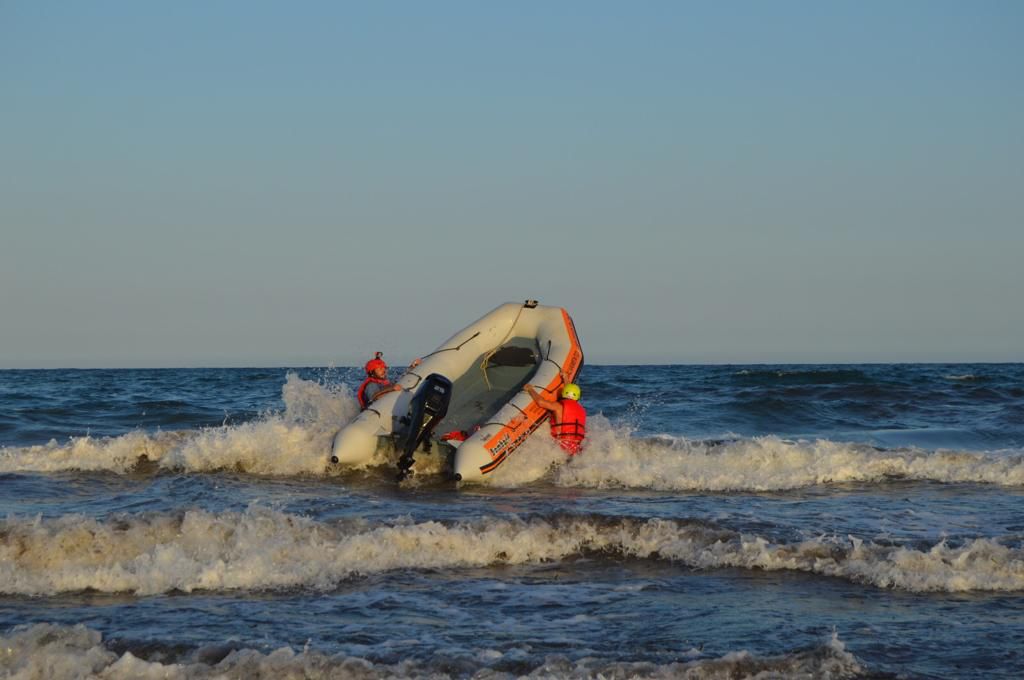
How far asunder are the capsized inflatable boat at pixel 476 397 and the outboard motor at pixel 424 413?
10mm

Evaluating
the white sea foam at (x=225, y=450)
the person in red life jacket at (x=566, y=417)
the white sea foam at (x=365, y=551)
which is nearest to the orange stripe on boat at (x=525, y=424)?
the person in red life jacket at (x=566, y=417)

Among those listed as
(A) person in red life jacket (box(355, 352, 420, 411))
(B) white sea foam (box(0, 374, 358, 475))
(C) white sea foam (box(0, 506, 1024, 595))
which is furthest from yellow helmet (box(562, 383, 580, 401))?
(C) white sea foam (box(0, 506, 1024, 595))

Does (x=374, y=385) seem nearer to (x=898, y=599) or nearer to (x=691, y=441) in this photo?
(x=691, y=441)

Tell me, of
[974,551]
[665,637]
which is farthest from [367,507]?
[974,551]

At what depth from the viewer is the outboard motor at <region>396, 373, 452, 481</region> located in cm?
1082

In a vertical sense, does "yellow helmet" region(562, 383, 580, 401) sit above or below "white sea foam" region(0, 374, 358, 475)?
above

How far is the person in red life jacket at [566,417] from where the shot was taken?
11688 millimetres

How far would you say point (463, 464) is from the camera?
34.9 ft

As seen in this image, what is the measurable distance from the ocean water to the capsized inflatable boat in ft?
1.10

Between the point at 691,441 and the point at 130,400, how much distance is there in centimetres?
1140

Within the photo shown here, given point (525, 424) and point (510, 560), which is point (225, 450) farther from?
point (510, 560)

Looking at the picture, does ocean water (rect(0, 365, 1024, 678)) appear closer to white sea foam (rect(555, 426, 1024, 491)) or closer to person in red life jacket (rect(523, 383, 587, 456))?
white sea foam (rect(555, 426, 1024, 491))

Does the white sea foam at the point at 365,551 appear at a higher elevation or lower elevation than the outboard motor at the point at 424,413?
lower

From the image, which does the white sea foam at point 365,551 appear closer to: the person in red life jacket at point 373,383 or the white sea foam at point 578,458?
the white sea foam at point 578,458
